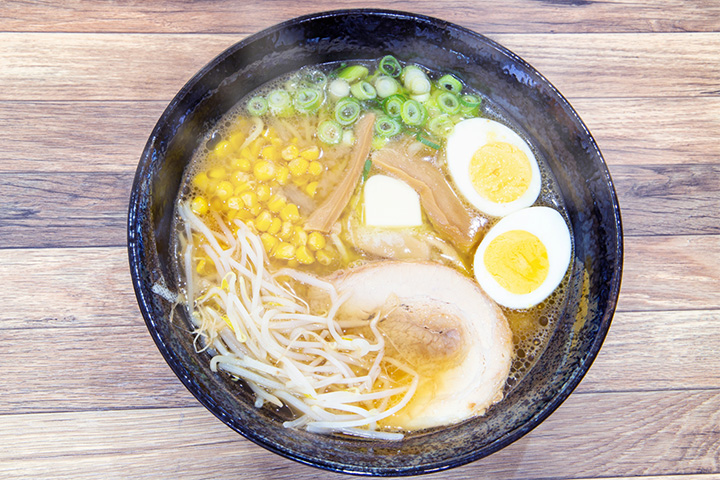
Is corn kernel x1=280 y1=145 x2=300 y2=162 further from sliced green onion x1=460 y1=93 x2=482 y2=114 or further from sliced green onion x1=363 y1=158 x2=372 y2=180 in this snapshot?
sliced green onion x1=460 y1=93 x2=482 y2=114

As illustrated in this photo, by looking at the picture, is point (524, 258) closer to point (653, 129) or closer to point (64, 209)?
point (653, 129)

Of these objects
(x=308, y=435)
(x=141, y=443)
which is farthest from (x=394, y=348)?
(x=141, y=443)

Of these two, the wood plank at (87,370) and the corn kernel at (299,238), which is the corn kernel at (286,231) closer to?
the corn kernel at (299,238)

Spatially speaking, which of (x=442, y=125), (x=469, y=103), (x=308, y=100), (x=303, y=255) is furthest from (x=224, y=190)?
(x=469, y=103)

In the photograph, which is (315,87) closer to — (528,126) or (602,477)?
(528,126)

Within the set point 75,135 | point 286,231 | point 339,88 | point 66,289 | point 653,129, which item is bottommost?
point 66,289

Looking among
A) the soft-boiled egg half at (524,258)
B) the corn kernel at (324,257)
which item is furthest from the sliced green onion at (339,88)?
the soft-boiled egg half at (524,258)
